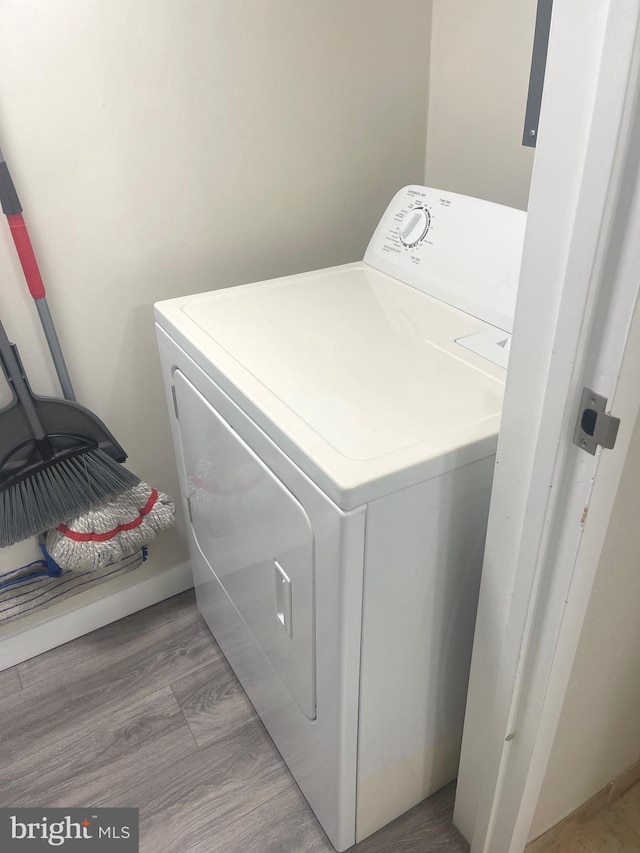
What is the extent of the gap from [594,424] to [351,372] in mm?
430

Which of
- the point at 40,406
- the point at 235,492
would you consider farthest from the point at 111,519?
the point at 235,492

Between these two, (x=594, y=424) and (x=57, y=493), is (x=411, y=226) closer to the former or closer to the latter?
(x=594, y=424)

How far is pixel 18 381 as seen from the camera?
132cm

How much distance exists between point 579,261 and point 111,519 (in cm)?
115

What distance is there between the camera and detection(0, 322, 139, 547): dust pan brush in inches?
53.5

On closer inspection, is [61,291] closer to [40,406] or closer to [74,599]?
[40,406]

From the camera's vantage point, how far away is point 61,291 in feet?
4.50

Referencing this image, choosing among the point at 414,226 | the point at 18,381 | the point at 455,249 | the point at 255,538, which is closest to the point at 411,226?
the point at 414,226

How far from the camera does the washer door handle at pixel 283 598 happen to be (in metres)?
1.06

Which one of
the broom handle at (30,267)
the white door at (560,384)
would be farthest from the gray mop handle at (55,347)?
the white door at (560,384)

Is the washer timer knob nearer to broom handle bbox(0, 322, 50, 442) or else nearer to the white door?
the white door

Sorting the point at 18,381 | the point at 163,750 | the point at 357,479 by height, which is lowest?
the point at 163,750

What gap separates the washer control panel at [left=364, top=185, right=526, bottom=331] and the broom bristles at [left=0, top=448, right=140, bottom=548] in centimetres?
77

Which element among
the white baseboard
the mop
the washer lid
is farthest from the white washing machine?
the white baseboard
